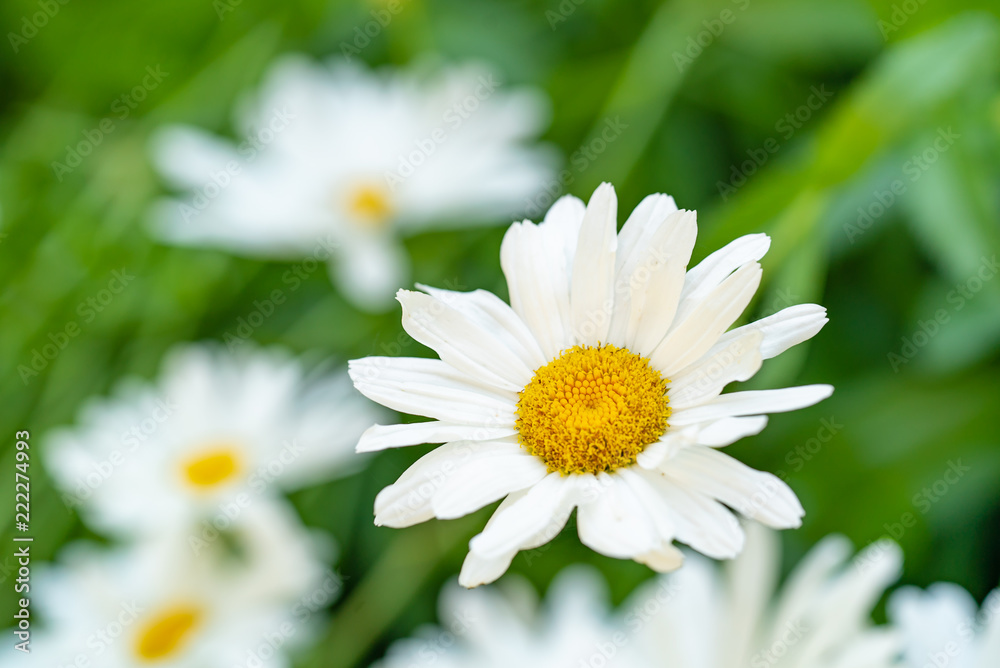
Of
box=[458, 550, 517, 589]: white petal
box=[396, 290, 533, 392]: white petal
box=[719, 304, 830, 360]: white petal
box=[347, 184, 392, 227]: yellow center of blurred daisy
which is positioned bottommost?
box=[347, 184, 392, 227]: yellow center of blurred daisy

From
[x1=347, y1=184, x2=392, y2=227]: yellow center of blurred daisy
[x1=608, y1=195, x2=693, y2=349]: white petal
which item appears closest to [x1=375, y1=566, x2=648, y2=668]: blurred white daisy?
[x1=608, y1=195, x2=693, y2=349]: white petal

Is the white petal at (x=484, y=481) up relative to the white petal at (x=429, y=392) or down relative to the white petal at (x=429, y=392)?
down

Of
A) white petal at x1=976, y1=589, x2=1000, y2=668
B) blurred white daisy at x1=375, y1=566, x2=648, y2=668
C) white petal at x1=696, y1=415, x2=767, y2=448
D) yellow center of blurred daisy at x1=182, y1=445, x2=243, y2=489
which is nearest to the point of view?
white petal at x1=696, y1=415, x2=767, y2=448

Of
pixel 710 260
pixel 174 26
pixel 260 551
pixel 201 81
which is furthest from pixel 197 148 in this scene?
pixel 710 260

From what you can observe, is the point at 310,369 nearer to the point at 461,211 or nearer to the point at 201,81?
the point at 461,211

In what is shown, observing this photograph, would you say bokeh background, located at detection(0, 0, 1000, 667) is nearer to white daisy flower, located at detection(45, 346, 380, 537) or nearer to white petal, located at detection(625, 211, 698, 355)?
white daisy flower, located at detection(45, 346, 380, 537)

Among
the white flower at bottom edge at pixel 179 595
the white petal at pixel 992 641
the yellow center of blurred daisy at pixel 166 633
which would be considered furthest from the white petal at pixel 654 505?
the yellow center of blurred daisy at pixel 166 633

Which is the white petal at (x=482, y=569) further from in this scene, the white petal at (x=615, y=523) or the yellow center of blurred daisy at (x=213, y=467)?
the yellow center of blurred daisy at (x=213, y=467)
